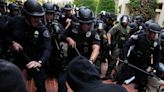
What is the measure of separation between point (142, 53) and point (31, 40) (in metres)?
2.23

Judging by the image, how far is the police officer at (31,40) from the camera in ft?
15.5

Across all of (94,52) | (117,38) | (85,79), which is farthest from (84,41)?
(117,38)

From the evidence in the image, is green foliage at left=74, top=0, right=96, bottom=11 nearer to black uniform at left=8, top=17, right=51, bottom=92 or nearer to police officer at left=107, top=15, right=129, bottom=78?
police officer at left=107, top=15, right=129, bottom=78

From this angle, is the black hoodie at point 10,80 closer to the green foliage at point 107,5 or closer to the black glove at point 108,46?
the black glove at point 108,46

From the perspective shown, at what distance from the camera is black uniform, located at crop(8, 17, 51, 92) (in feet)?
15.8

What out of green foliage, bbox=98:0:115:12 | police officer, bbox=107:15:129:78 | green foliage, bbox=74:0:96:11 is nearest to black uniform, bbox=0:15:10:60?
police officer, bbox=107:15:129:78

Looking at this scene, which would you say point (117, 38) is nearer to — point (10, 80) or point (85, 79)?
point (85, 79)

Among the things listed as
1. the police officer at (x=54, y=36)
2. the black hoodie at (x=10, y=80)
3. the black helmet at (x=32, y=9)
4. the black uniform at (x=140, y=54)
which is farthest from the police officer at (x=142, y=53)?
the black hoodie at (x=10, y=80)

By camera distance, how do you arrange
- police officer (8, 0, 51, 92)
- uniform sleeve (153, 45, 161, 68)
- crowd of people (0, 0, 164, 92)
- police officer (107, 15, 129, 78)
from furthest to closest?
police officer (107, 15, 129, 78)
uniform sleeve (153, 45, 161, 68)
police officer (8, 0, 51, 92)
crowd of people (0, 0, 164, 92)

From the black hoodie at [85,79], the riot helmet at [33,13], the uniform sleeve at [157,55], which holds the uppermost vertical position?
the riot helmet at [33,13]

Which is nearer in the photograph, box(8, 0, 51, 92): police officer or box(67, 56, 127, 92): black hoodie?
box(67, 56, 127, 92): black hoodie

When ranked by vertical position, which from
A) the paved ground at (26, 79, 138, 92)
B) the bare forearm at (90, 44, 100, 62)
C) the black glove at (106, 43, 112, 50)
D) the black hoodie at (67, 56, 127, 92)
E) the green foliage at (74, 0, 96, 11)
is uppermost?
the black hoodie at (67, 56, 127, 92)

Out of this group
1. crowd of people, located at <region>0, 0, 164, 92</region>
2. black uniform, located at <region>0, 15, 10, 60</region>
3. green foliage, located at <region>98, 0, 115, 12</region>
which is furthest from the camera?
green foliage, located at <region>98, 0, 115, 12</region>

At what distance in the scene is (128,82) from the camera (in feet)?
27.3
